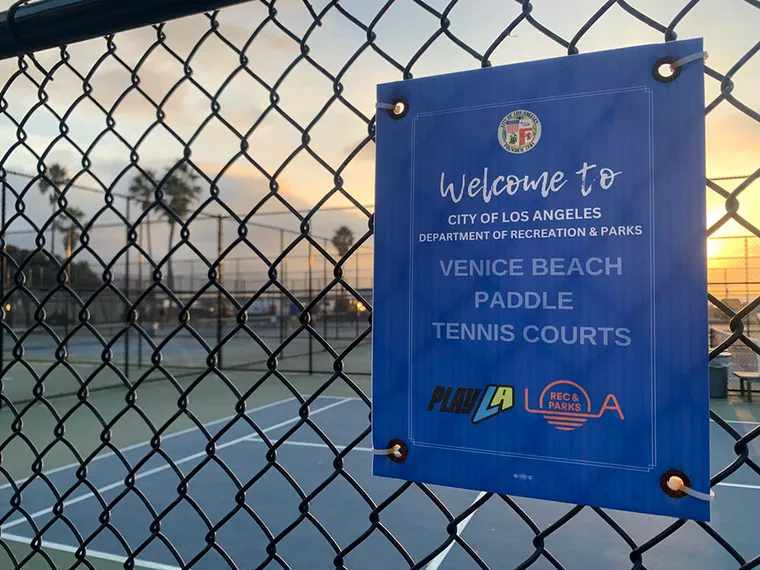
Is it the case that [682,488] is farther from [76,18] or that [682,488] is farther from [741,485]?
[741,485]

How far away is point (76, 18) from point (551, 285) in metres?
1.32

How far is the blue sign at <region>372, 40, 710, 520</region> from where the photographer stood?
80cm

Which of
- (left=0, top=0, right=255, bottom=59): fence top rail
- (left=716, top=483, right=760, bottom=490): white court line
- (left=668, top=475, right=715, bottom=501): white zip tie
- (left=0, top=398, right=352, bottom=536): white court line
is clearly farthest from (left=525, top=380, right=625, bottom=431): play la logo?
(left=716, top=483, right=760, bottom=490): white court line

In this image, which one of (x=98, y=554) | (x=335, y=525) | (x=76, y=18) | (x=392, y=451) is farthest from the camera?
(x=335, y=525)

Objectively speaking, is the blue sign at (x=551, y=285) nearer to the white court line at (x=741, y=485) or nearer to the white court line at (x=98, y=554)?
the white court line at (x=98, y=554)

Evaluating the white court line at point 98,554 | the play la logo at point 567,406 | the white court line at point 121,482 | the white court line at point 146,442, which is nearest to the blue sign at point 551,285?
the play la logo at point 567,406

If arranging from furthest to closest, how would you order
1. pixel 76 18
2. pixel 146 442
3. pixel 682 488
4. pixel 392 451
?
1. pixel 146 442
2. pixel 76 18
3. pixel 392 451
4. pixel 682 488

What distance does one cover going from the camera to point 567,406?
33.4 inches

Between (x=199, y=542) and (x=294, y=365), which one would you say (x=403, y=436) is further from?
(x=294, y=365)

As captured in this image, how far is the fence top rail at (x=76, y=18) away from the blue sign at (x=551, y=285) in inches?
27.0

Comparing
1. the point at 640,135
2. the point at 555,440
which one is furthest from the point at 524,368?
the point at 640,135

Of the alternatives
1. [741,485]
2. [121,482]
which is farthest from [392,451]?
[741,485]

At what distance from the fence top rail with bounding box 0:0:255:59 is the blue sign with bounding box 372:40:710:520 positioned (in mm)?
686

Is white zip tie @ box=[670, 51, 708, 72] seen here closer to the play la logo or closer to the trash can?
the play la logo
